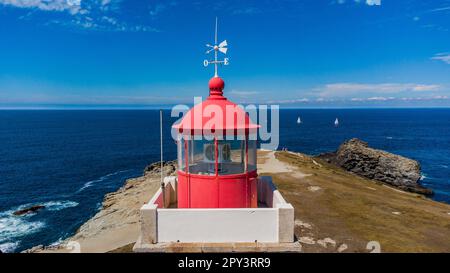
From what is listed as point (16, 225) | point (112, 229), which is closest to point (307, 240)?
point (112, 229)

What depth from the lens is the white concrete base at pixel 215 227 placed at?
7.99 meters

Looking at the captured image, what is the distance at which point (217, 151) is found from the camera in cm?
847

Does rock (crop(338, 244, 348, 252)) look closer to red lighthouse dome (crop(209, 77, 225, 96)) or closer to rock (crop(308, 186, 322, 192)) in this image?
red lighthouse dome (crop(209, 77, 225, 96))

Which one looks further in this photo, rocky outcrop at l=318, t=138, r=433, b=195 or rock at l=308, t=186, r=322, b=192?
rocky outcrop at l=318, t=138, r=433, b=195

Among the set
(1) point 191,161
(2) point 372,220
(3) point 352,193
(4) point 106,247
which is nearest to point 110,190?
(4) point 106,247

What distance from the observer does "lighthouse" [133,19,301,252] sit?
26.2 ft

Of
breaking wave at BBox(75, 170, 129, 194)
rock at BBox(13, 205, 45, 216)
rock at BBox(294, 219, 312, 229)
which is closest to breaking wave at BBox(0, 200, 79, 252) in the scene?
rock at BBox(13, 205, 45, 216)

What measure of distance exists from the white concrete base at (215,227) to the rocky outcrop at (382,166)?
4294 centimetres

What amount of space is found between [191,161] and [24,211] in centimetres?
3329

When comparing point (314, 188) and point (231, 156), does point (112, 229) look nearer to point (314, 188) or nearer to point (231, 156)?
point (314, 188)

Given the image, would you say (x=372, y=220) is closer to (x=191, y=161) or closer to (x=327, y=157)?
(x=191, y=161)

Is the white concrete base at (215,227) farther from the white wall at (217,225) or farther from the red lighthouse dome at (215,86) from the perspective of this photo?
the red lighthouse dome at (215,86)

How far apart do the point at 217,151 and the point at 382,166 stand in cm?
4873
